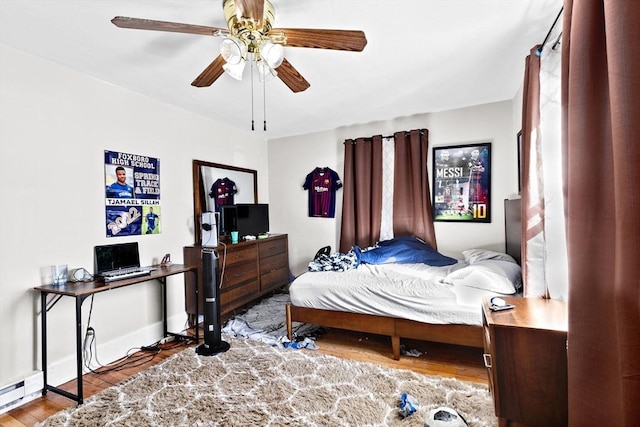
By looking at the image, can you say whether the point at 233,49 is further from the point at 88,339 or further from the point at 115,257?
the point at 88,339

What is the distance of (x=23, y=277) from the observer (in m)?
2.12

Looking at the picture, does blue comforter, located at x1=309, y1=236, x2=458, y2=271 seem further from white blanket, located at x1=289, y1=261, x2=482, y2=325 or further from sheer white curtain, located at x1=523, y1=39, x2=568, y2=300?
sheer white curtain, located at x1=523, y1=39, x2=568, y2=300


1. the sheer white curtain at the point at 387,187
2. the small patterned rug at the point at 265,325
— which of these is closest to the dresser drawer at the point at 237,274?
the small patterned rug at the point at 265,325

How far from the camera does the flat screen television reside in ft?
12.0

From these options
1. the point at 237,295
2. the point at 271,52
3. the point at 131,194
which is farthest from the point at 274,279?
the point at 271,52

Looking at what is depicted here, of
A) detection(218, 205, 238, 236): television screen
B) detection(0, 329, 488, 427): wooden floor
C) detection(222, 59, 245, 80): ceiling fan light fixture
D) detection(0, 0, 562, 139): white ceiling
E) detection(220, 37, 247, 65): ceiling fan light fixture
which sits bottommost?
detection(0, 329, 488, 427): wooden floor

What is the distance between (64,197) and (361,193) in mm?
3141

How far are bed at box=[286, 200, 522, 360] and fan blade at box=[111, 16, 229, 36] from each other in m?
2.10

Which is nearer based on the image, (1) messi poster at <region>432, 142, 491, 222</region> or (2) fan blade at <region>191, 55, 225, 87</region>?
(2) fan blade at <region>191, 55, 225, 87</region>

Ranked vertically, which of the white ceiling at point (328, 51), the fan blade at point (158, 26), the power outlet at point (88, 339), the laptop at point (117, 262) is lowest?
the power outlet at point (88, 339)

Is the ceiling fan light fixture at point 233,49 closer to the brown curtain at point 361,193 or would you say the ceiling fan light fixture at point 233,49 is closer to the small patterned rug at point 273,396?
the small patterned rug at point 273,396

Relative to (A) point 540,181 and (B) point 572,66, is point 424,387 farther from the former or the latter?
(B) point 572,66

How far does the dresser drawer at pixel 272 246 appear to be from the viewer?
399 cm

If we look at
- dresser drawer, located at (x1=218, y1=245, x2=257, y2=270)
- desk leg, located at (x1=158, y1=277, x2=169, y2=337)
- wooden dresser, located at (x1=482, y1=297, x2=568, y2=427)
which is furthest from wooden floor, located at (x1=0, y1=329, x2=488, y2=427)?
dresser drawer, located at (x1=218, y1=245, x2=257, y2=270)
